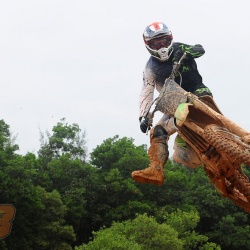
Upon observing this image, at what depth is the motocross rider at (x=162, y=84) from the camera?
7.92 metres

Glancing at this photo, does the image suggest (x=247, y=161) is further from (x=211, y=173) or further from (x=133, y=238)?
(x=133, y=238)

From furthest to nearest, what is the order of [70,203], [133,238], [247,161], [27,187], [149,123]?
[70,203] < [27,187] < [133,238] < [149,123] < [247,161]

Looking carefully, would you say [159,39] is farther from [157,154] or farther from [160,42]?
[157,154]

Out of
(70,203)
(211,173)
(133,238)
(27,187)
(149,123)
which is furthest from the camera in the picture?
(70,203)

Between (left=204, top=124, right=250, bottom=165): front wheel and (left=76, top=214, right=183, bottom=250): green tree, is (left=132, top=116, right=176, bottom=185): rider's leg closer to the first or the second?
(left=204, top=124, right=250, bottom=165): front wheel

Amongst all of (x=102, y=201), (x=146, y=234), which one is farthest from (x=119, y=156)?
(x=146, y=234)

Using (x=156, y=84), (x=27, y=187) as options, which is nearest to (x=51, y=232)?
(x=27, y=187)

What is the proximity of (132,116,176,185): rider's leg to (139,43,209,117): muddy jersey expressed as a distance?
0.30 m

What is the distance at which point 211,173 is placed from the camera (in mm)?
7371

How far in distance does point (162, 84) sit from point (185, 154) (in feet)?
3.21

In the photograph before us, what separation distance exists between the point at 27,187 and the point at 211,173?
2474 cm

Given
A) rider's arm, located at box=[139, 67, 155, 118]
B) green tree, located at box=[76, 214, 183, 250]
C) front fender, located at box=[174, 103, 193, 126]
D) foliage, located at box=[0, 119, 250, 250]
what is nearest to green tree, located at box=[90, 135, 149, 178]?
foliage, located at box=[0, 119, 250, 250]

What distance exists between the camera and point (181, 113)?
732 centimetres

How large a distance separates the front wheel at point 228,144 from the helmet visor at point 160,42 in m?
1.37
